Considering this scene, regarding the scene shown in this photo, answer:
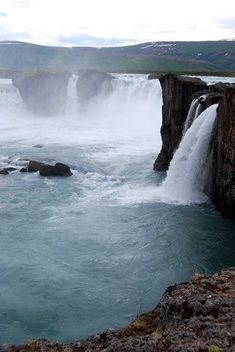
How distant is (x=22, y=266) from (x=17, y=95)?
214ft

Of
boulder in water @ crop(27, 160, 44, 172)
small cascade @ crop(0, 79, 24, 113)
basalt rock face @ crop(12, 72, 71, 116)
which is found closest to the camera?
boulder in water @ crop(27, 160, 44, 172)

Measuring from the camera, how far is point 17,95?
263ft

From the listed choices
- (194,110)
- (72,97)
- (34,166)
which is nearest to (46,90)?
(72,97)

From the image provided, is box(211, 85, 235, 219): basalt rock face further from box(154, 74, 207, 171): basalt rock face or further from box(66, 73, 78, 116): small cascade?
box(66, 73, 78, 116): small cascade

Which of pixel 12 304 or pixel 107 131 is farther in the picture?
pixel 107 131

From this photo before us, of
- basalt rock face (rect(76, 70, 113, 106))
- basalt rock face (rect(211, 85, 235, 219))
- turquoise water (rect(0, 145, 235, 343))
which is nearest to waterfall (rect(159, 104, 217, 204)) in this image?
basalt rock face (rect(211, 85, 235, 219))

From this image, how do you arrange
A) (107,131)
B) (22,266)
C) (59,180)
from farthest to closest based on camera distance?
(107,131) → (59,180) → (22,266)

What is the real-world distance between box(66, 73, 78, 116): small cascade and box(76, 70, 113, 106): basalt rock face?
103cm

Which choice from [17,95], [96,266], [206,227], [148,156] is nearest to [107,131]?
[148,156]

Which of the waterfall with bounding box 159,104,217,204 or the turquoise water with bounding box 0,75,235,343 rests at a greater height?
the waterfall with bounding box 159,104,217,204

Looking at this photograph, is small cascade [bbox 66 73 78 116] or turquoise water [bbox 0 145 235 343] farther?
small cascade [bbox 66 73 78 116]

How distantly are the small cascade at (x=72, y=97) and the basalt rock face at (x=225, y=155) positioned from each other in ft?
170

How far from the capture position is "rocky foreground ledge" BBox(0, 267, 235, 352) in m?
7.71

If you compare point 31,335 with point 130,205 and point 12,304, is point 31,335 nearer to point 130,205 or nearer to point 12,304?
point 12,304
